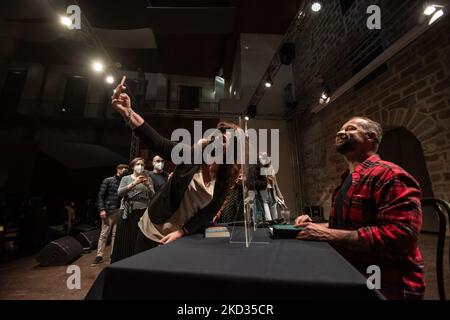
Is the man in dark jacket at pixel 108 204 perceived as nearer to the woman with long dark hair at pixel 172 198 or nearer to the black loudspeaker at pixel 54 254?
the black loudspeaker at pixel 54 254

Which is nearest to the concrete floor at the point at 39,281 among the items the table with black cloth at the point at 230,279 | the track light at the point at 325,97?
the table with black cloth at the point at 230,279

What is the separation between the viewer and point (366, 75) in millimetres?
3625

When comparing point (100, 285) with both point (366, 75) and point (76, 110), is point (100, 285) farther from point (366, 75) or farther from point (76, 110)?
point (76, 110)

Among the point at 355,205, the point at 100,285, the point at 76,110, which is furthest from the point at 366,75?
the point at 76,110

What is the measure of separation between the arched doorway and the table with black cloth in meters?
3.97

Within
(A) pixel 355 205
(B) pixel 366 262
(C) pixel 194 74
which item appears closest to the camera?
(B) pixel 366 262

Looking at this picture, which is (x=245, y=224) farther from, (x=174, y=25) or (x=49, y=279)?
(x=174, y=25)

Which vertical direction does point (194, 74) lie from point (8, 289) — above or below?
above

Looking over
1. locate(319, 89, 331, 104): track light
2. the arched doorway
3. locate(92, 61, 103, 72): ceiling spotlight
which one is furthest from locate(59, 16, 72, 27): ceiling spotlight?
the arched doorway

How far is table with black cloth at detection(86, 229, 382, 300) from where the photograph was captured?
1.42ft

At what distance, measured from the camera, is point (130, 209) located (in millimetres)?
2488

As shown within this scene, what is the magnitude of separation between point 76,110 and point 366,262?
11250 mm

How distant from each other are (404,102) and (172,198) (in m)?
3.63

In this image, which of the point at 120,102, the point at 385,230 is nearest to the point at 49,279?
the point at 120,102
